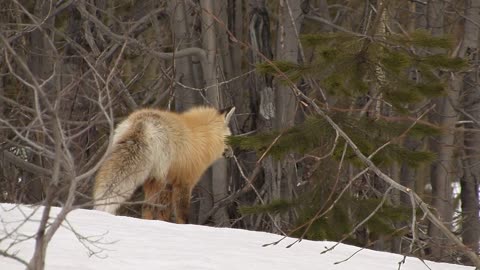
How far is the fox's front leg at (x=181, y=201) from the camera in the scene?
1015cm

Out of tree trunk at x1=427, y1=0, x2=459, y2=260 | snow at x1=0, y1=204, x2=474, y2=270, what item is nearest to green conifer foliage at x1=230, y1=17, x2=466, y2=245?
snow at x1=0, y1=204, x2=474, y2=270

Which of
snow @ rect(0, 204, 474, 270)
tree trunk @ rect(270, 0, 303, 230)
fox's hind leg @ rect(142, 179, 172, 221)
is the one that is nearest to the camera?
snow @ rect(0, 204, 474, 270)

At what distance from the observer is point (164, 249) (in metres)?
4.79

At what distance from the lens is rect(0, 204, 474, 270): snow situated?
173 inches

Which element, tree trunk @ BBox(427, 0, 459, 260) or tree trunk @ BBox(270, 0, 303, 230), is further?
tree trunk @ BBox(427, 0, 459, 260)

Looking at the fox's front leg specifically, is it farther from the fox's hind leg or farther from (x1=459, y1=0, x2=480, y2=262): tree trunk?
(x1=459, y1=0, x2=480, y2=262): tree trunk

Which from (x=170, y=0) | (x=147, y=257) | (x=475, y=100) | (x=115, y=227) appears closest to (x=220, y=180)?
(x=170, y=0)

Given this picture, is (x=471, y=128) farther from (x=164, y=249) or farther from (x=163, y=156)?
(x=164, y=249)

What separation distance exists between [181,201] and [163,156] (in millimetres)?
854

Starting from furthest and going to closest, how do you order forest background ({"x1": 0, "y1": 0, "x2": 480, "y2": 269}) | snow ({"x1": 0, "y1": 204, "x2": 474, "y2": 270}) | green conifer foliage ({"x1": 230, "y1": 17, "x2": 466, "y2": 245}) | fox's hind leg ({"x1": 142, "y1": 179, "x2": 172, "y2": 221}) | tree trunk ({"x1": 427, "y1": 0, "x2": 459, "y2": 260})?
tree trunk ({"x1": 427, "y1": 0, "x2": 459, "y2": 260}) → fox's hind leg ({"x1": 142, "y1": 179, "x2": 172, "y2": 221}) → forest background ({"x1": 0, "y1": 0, "x2": 480, "y2": 269}) → green conifer foliage ({"x1": 230, "y1": 17, "x2": 466, "y2": 245}) → snow ({"x1": 0, "y1": 204, "x2": 474, "y2": 270})

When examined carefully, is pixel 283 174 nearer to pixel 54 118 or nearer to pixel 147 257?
pixel 147 257

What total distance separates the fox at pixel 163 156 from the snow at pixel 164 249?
268cm

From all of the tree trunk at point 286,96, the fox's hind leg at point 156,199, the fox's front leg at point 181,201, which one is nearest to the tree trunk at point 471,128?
the tree trunk at point 286,96

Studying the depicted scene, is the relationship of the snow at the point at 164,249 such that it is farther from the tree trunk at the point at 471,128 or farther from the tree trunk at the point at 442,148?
the tree trunk at the point at 442,148
